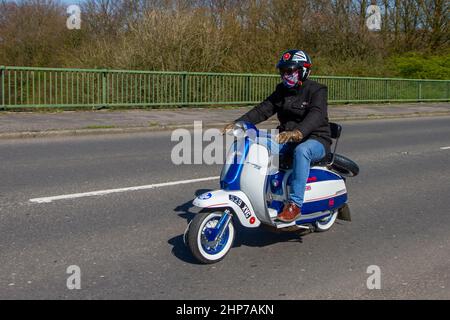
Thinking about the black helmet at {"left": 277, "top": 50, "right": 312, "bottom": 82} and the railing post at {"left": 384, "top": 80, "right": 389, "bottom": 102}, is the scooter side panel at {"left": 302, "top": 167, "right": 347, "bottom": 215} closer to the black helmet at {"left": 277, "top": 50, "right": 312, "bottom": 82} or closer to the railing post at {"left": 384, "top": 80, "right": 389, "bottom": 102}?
the black helmet at {"left": 277, "top": 50, "right": 312, "bottom": 82}

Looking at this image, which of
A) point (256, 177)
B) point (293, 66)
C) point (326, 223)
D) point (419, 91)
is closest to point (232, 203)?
point (256, 177)

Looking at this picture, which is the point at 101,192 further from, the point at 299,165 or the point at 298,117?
the point at 299,165

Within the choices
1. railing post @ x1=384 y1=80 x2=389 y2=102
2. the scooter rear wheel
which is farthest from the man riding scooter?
railing post @ x1=384 y1=80 x2=389 y2=102

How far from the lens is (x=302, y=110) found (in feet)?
18.5

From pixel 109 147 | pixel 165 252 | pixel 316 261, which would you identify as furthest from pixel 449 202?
pixel 109 147

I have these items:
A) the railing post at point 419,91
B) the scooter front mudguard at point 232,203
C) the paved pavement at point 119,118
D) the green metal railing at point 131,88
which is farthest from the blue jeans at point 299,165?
the railing post at point 419,91

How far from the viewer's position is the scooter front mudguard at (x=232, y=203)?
5.04m

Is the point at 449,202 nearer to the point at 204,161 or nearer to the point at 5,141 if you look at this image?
the point at 204,161

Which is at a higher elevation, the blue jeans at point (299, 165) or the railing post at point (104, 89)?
the railing post at point (104, 89)

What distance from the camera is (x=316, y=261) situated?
528 cm

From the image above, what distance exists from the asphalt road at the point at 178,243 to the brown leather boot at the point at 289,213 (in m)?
0.33

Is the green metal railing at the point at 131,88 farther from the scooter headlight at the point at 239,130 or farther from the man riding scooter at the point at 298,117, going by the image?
the scooter headlight at the point at 239,130

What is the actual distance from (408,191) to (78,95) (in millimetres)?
11853

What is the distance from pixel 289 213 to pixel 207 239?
77cm
